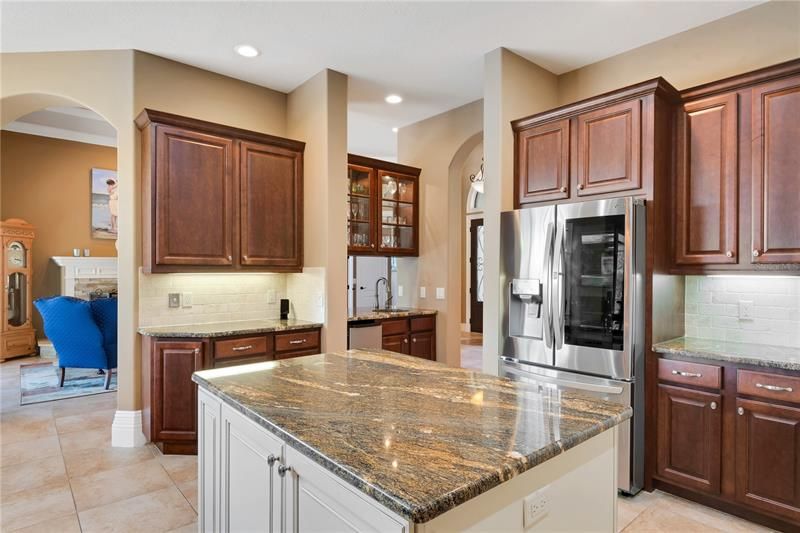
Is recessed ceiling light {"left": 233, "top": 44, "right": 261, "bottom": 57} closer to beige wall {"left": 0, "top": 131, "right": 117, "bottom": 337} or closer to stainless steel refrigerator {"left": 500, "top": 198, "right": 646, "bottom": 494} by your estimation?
stainless steel refrigerator {"left": 500, "top": 198, "right": 646, "bottom": 494}

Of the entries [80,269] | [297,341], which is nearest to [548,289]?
[297,341]

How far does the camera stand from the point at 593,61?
11.7ft

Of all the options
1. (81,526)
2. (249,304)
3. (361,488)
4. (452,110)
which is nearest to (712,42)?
(452,110)

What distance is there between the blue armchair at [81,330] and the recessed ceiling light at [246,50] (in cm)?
322

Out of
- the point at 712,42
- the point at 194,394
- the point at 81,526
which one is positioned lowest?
the point at 81,526

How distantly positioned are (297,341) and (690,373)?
2.77m

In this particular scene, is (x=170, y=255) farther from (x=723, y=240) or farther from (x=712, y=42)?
(x=712, y=42)

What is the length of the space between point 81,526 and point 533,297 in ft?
9.70

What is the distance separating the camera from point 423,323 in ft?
16.3

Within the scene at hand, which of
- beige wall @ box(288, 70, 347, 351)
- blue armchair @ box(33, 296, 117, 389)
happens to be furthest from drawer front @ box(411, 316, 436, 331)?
blue armchair @ box(33, 296, 117, 389)

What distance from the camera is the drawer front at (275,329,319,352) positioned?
362 cm

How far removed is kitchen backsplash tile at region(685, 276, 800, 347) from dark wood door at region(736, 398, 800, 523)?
65cm

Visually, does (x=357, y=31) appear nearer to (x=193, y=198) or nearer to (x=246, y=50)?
(x=246, y=50)

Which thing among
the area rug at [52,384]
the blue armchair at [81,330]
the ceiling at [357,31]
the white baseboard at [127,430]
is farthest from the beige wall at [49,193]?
the white baseboard at [127,430]
